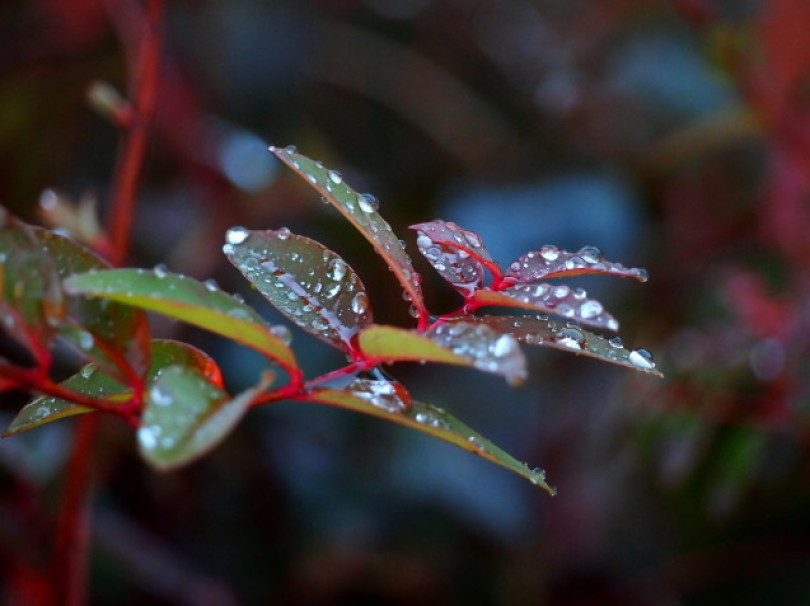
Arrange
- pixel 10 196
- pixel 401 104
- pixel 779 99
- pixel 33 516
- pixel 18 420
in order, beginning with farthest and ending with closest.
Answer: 1. pixel 401 104
2. pixel 10 196
3. pixel 779 99
4. pixel 33 516
5. pixel 18 420

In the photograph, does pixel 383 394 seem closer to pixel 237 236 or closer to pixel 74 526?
pixel 237 236

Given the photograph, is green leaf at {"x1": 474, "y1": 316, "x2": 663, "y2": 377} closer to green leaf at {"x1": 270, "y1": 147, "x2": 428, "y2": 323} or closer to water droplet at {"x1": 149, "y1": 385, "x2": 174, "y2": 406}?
green leaf at {"x1": 270, "y1": 147, "x2": 428, "y2": 323}

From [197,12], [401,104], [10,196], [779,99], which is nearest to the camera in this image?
[779,99]

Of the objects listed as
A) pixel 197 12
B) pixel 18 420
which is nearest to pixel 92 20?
pixel 197 12

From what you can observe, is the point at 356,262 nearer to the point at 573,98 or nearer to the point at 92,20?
the point at 573,98

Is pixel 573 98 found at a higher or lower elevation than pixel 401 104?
higher

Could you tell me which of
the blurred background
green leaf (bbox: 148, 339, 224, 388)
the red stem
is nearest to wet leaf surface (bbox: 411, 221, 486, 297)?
green leaf (bbox: 148, 339, 224, 388)

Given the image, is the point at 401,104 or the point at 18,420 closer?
the point at 18,420
